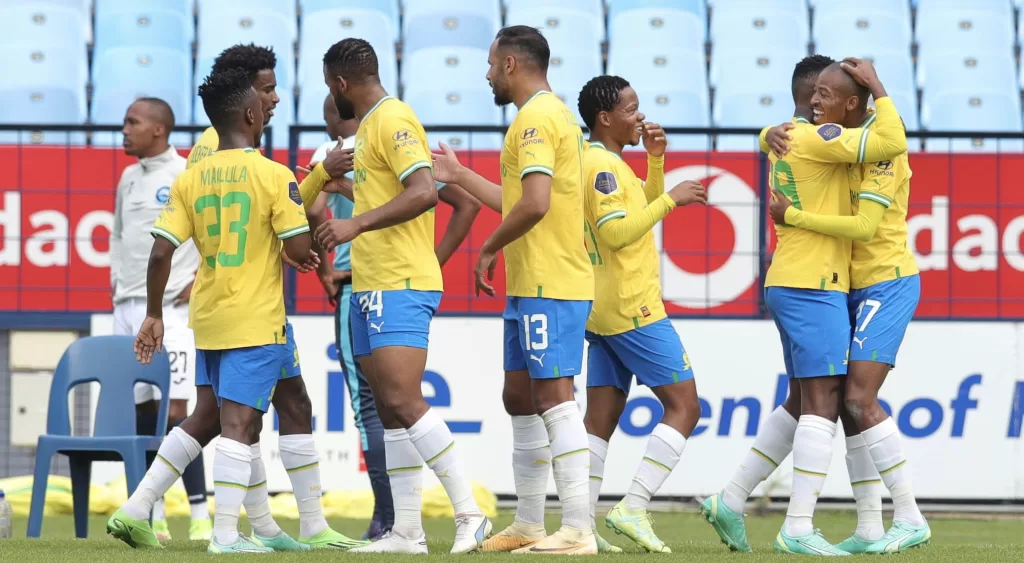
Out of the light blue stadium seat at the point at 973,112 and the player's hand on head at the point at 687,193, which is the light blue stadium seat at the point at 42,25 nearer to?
the light blue stadium seat at the point at 973,112

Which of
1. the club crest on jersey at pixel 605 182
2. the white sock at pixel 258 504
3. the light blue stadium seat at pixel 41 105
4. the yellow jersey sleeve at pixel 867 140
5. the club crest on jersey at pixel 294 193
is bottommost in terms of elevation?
the white sock at pixel 258 504

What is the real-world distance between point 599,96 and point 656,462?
1.42 m

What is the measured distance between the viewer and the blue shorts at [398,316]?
4758 mm

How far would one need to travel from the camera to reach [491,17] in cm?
1341

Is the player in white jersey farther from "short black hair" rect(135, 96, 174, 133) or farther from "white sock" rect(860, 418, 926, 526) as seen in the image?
"white sock" rect(860, 418, 926, 526)

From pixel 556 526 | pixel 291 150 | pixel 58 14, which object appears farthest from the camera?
pixel 58 14

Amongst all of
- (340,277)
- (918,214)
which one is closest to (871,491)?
(340,277)

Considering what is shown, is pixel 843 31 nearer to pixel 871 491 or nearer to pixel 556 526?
pixel 556 526

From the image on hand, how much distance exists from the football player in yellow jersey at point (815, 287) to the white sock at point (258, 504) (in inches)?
65.1

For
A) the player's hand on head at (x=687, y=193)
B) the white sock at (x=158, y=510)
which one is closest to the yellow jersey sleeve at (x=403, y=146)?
the player's hand on head at (x=687, y=193)

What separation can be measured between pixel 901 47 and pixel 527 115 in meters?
9.15

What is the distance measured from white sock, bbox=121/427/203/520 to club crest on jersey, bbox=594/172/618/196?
5.78 ft

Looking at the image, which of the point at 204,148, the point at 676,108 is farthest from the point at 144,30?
the point at 204,148

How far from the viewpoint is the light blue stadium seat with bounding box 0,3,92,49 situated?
41.9 feet
